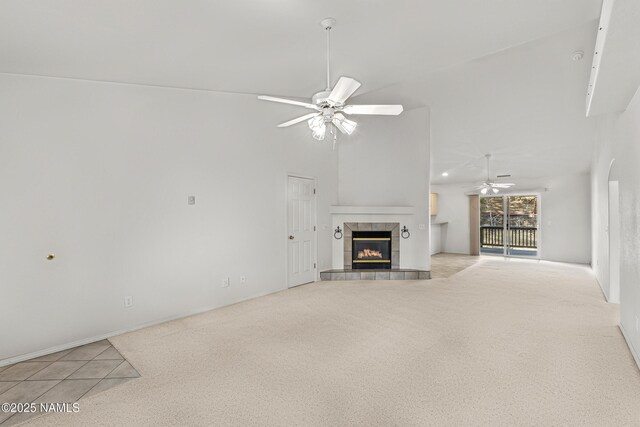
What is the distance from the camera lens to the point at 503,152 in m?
7.05

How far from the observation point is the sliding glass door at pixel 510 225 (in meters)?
9.19

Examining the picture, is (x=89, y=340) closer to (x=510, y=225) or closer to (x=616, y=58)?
(x=616, y=58)

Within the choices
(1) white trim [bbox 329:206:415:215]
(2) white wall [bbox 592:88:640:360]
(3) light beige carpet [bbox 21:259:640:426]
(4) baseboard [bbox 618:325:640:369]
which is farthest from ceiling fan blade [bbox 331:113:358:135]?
(1) white trim [bbox 329:206:415:215]

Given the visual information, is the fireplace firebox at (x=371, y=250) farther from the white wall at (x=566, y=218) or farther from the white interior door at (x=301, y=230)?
the white wall at (x=566, y=218)

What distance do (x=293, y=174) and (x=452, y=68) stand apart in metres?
2.75

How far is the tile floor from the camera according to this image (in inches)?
268

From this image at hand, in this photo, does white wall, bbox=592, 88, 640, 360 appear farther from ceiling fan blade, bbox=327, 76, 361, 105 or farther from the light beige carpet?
ceiling fan blade, bbox=327, 76, 361, 105

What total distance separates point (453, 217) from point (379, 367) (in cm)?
853

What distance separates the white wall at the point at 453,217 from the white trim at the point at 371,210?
4.62m

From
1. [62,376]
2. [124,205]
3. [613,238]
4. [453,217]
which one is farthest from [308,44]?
[453,217]

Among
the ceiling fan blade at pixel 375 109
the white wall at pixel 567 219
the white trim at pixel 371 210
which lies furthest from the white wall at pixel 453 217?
the ceiling fan blade at pixel 375 109

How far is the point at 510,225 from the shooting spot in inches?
369

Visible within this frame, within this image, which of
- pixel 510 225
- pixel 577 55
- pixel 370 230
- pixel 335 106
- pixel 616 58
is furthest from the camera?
pixel 510 225

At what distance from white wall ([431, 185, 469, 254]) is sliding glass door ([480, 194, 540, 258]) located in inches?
23.4
